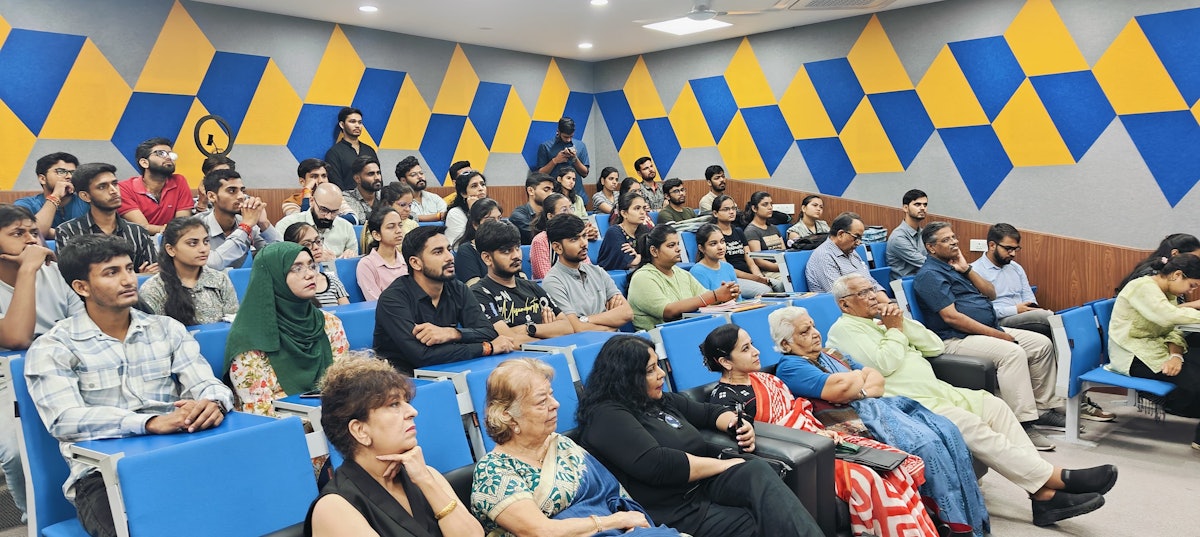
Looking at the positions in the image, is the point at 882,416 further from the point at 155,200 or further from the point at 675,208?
the point at 675,208

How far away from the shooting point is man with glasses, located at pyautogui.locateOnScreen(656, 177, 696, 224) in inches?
282

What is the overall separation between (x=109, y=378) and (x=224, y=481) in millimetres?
568

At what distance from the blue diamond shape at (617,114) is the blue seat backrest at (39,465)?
26.1 feet

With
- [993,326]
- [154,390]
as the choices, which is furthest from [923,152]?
[154,390]

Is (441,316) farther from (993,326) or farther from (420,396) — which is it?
(993,326)

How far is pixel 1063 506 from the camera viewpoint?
10.5 ft

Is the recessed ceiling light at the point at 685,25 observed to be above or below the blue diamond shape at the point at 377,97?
above

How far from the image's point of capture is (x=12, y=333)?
8.79 ft

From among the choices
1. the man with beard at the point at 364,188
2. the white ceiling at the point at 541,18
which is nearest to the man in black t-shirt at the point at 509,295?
the man with beard at the point at 364,188

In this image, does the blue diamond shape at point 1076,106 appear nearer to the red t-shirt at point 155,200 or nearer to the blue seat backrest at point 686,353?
the blue seat backrest at point 686,353

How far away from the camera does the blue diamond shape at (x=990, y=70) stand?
6801mm

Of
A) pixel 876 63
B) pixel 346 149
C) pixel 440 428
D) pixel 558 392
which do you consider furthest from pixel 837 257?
pixel 346 149

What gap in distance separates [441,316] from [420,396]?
3.07 ft

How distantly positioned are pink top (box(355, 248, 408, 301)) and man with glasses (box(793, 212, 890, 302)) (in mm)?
2691
